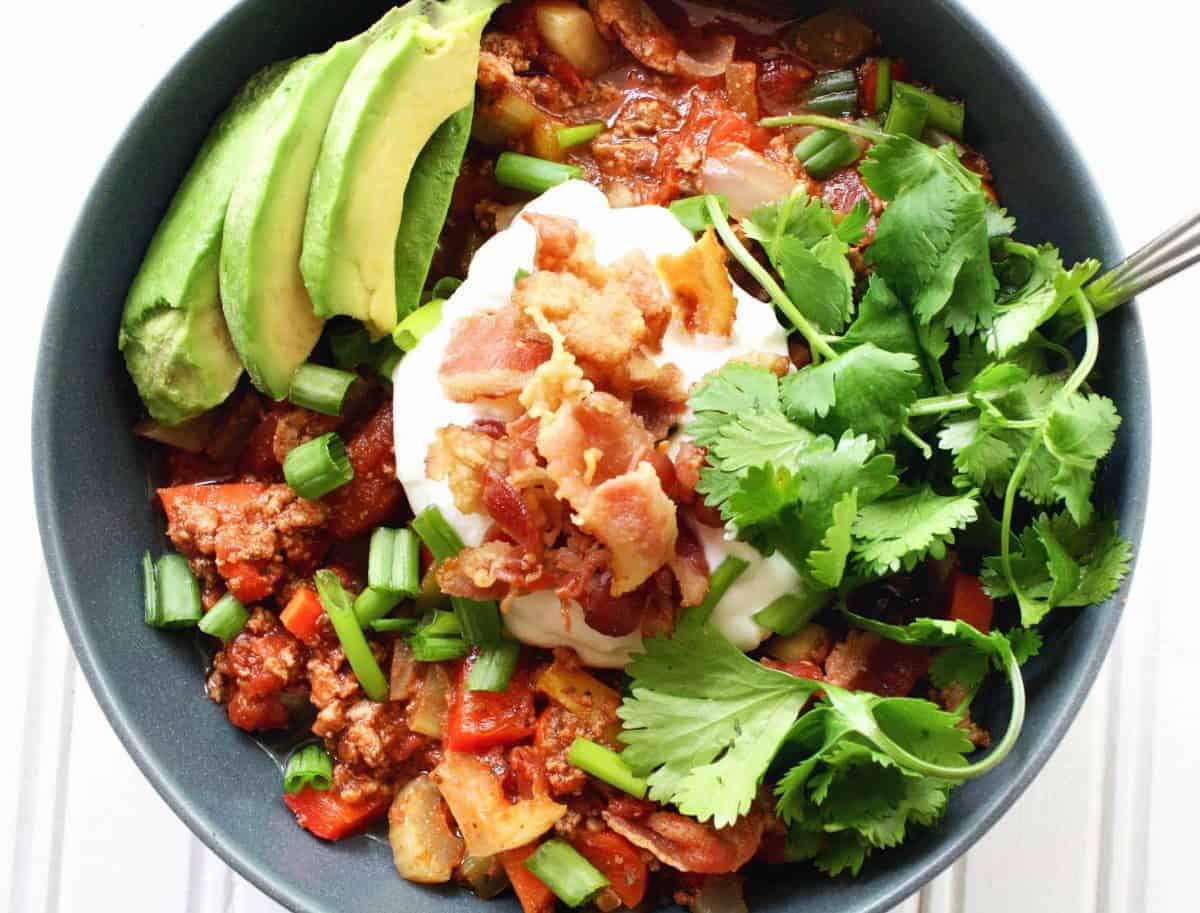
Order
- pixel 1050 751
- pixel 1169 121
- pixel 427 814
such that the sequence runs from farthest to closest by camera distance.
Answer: pixel 1169 121 → pixel 427 814 → pixel 1050 751

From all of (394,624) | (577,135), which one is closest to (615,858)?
(394,624)

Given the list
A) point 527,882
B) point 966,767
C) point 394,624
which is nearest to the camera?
point 966,767

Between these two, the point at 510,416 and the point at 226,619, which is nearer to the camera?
the point at 510,416

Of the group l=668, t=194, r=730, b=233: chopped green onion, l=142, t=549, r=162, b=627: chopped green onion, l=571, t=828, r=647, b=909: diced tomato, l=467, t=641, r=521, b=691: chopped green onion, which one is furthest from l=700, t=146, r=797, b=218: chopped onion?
l=142, t=549, r=162, b=627: chopped green onion

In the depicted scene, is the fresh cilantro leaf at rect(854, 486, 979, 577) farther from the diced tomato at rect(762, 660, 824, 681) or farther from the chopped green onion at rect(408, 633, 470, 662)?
the chopped green onion at rect(408, 633, 470, 662)

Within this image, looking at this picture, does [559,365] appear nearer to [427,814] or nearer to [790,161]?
[790,161]

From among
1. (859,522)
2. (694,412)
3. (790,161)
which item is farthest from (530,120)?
(859,522)

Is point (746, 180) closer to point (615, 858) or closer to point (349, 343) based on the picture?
point (349, 343)
